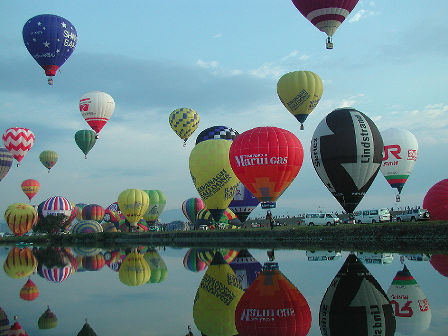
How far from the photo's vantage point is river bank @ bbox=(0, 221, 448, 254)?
2059 centimetres

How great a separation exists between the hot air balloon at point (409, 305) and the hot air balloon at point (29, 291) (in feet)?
28.0

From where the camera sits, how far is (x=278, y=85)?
3716cm

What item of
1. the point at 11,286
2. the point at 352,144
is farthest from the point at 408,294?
the point at 352,144

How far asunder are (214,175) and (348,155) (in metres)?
12.3

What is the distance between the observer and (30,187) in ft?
224

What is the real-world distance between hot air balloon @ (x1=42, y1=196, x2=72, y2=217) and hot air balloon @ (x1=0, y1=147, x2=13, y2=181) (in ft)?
21.0

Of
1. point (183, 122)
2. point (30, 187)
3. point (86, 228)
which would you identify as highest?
point (183, 122)

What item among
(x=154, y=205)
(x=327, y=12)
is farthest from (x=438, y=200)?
(x=154, y=205)

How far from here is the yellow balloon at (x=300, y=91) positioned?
118 ft

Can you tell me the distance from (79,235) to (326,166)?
27246 millimetres

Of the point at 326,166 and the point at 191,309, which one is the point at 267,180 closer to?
the point at 326,166

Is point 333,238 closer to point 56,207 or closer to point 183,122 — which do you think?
point 183,122

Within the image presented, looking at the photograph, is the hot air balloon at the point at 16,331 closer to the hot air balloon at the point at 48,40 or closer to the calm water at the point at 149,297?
the calm water at the point at 149,297

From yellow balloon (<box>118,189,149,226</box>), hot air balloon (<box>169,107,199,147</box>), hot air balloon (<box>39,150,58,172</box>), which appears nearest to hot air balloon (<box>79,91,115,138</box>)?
yellow balloon (<box>118,189,149,226</box>)
